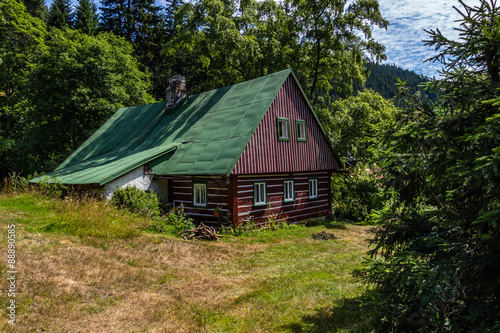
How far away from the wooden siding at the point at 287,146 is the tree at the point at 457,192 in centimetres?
934

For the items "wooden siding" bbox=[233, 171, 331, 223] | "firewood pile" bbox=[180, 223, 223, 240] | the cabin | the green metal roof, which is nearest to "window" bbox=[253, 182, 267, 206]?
the cabin

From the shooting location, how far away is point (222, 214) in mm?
14453

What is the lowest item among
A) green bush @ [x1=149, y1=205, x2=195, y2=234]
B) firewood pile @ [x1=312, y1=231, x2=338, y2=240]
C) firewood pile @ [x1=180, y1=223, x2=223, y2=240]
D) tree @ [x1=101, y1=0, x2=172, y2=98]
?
firewood pile @ [x1=312, y1=231, x2=338, y2=240]

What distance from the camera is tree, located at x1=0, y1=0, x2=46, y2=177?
3034 cm

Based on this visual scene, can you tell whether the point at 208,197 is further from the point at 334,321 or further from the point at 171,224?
the point at 334,321

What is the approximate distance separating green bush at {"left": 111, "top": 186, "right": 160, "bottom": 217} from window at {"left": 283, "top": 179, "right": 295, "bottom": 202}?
6739mm

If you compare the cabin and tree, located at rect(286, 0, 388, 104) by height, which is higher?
tree, located at rect(286, 0, 388, 104)

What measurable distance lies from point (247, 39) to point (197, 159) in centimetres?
1314

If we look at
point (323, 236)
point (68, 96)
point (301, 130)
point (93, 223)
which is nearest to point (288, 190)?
point (301, 130)

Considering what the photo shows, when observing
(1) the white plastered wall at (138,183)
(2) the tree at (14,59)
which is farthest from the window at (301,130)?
(2) the tree at (14,59)

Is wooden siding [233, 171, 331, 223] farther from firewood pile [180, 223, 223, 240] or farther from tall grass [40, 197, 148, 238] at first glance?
tall grass [40, 197, 148, 238]

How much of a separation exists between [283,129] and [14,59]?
100.0ft

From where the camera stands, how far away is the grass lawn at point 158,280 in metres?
5.64

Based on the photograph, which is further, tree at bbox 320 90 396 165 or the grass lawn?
tree at bbox 320 90 396 165
